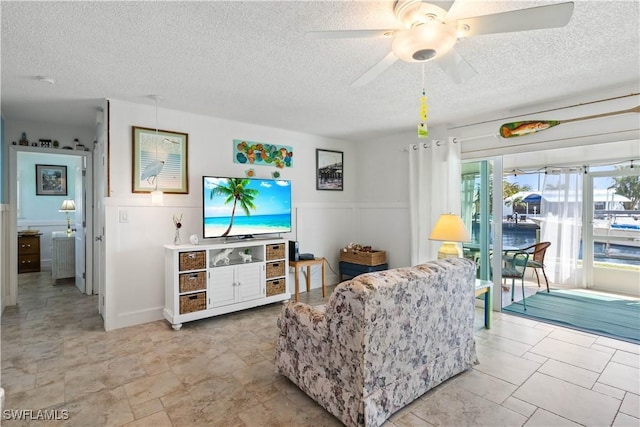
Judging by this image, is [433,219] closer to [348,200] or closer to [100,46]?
[348,200]

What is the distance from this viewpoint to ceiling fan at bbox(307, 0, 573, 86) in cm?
139

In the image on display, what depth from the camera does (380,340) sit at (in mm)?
1723

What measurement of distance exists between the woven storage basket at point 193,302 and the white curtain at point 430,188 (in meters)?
A: 2.72

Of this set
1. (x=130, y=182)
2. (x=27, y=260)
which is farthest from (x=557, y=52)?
(x=27, y=260)

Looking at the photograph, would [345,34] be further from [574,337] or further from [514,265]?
[514,265]

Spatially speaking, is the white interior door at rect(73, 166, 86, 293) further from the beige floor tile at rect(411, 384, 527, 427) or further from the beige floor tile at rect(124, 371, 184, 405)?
the beige floor tile at rect(411, 384, 527, 427)

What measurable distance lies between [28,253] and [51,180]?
1.46 metres

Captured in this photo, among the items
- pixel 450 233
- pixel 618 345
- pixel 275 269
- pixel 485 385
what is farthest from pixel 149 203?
pixel 618 345

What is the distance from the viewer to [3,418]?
187 centimetres

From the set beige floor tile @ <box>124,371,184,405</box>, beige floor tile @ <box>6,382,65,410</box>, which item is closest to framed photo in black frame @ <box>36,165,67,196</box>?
beige floor tile @ <box>6,382,65,410</box>

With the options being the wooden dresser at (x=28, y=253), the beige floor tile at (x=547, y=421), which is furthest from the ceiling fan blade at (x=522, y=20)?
the wooden dresser at (x=28, y=253)

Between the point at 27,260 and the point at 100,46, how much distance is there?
545 cm

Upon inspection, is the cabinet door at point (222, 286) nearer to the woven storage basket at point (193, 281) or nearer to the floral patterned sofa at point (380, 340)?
the woven storage basket at point (193, 281)

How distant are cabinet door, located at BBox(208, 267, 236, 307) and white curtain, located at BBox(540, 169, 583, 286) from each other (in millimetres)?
4793
